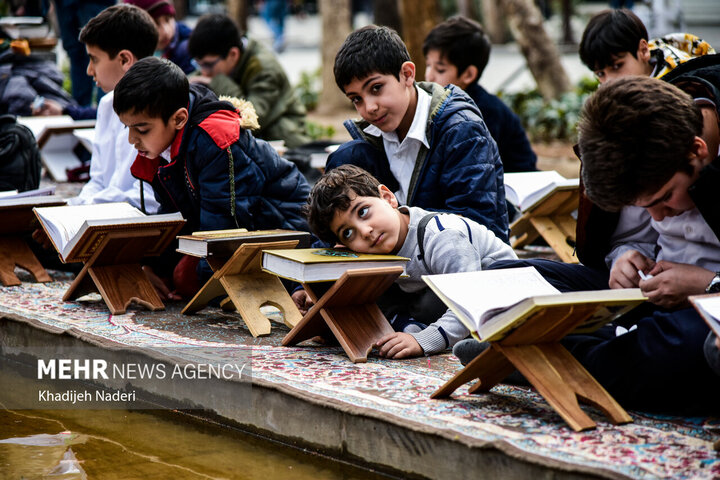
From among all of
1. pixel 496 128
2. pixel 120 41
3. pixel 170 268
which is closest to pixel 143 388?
pixel 170 268

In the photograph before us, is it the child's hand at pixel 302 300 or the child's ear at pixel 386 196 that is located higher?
the child's ear at pixel 386 196

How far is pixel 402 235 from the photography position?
11.6 ft

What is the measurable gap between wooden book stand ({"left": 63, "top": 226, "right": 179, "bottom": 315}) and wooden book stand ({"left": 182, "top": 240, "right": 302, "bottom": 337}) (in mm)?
418

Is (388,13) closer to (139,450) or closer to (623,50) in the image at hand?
(623,50)

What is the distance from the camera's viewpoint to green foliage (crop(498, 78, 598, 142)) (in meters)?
9.80

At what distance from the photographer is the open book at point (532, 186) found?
499 cm

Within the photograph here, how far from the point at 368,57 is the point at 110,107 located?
1.65 metres

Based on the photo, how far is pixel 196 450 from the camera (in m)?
3.12

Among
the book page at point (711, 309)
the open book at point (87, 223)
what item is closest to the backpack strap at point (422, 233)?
the open book at point (87, 223)

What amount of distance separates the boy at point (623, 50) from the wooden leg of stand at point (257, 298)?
2.08m

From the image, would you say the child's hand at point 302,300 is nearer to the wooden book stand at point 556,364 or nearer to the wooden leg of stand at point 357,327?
the wooden leg of stand at point 357,327

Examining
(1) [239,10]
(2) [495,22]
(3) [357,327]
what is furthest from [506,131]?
(2) [495,22]

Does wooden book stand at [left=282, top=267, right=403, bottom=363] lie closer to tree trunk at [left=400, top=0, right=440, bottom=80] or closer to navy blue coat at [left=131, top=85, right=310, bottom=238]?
navy blue coat at [left=131, top=85, right=310, bottom=238]

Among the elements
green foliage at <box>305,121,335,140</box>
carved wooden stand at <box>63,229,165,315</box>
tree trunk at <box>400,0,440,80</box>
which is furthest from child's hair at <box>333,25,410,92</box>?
green foliage at <box>305,121,335,140</box>
